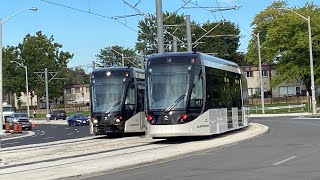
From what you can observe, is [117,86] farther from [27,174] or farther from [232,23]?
[232,23]

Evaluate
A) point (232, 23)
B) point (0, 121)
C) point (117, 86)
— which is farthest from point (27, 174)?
point (232, 23)

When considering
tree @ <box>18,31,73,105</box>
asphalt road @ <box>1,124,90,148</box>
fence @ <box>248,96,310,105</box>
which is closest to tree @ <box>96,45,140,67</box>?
tree @ <box>18,31,73,105</box>

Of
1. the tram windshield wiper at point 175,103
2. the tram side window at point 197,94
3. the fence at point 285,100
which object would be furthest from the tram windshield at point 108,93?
the fence at point 285,100

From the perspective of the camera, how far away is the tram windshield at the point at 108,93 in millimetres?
28359

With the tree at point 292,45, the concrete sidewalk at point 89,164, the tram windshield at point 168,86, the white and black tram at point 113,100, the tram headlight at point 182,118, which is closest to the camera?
the concrete sidewalk at point 89,164

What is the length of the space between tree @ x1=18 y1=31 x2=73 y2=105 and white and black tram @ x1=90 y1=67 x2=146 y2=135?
8841cm

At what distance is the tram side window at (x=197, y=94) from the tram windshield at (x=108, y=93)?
20.8ft

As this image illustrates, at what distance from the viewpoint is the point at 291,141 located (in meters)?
22.5

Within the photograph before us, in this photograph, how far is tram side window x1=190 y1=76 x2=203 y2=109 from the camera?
23.0 metres

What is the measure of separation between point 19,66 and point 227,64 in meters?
94.1

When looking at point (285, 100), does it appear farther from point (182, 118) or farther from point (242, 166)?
point (242, 166)

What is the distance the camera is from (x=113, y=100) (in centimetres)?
2838

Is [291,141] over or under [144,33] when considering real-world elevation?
under

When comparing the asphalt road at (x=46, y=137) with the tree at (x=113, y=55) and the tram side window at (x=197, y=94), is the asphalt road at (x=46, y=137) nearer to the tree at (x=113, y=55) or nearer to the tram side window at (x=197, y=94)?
the tram side window at (x=197, y=94)
